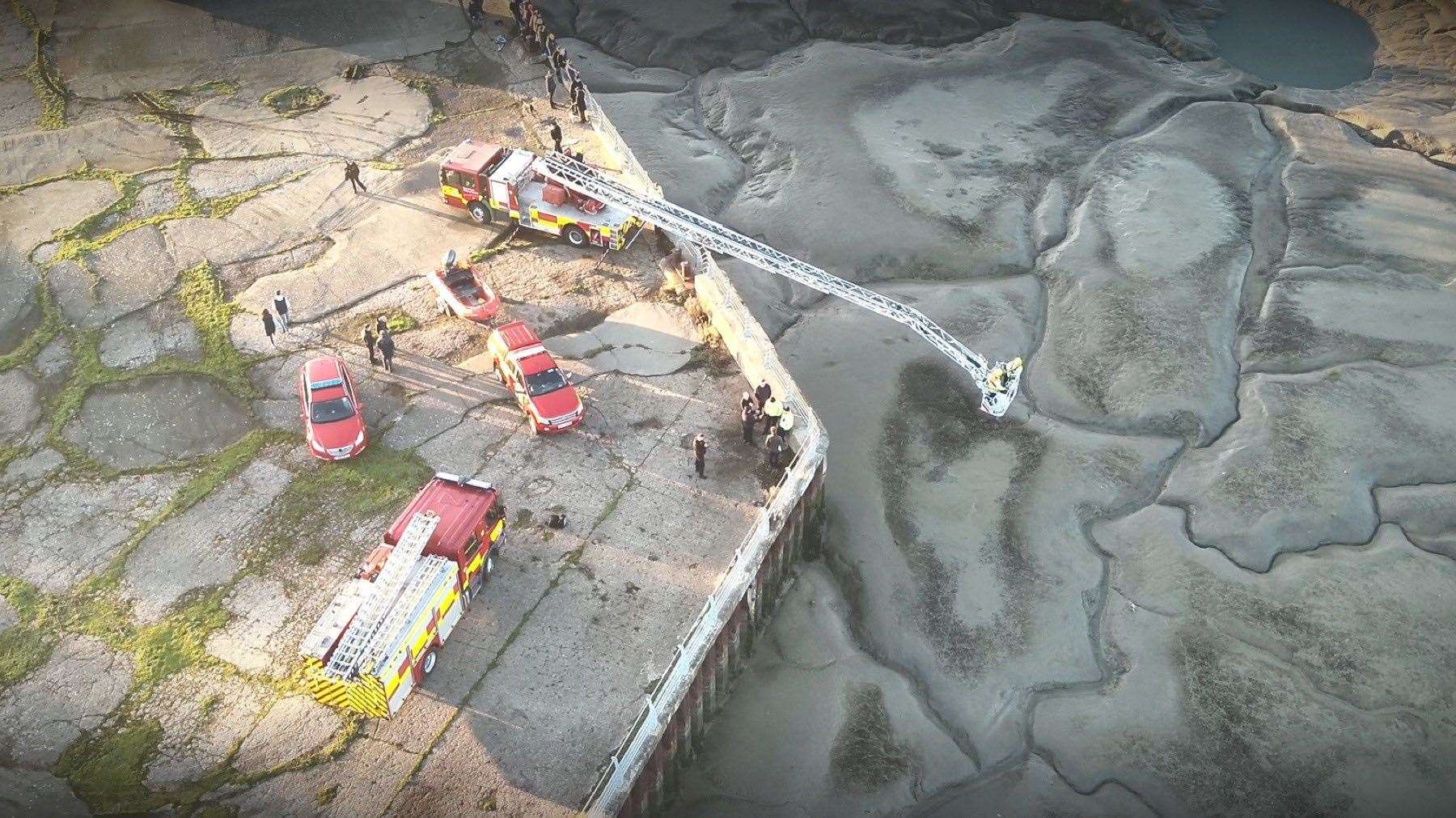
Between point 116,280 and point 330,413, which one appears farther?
point 116,280

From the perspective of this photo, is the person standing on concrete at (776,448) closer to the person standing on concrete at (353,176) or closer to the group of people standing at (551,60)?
the group of people standing at (551,60)

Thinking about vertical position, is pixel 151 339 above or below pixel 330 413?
below

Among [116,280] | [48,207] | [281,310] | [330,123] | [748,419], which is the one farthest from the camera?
[330,123]

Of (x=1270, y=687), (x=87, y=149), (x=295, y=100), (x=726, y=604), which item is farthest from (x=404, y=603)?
(x=295, y=100)

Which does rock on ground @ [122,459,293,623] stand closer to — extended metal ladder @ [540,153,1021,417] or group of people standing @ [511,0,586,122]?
extended metal ladder @ [540,153,1021,417]

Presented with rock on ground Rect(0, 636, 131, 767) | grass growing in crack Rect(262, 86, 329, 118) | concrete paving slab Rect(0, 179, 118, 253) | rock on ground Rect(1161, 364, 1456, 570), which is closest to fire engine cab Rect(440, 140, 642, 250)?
grass growing in crack Rect(262, 86, 329, 118)

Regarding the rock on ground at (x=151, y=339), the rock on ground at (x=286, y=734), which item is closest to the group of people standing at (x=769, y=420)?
the rock on ground at (x=286, y=734)

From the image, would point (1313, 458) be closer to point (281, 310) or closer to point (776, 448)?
point (776, 448)
